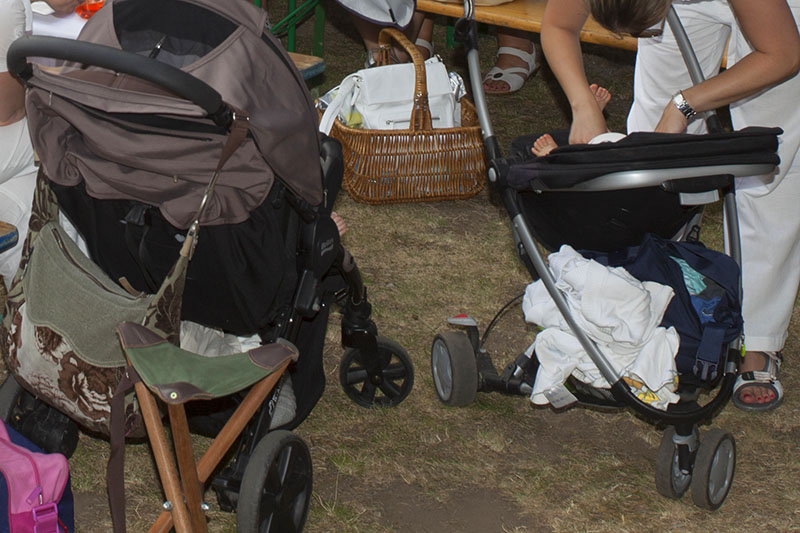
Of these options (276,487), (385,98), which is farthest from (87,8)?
(276,487)

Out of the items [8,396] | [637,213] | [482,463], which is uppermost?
[637,213]

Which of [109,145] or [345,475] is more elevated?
[109,145]

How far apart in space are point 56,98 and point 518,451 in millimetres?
1694

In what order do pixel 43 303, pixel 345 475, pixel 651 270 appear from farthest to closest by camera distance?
pixel 345 475 → pixel 651 270 → pixel 43 303

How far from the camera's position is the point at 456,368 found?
2.83 meters

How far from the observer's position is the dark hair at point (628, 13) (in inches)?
83.1

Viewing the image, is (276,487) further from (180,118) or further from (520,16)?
(520,16)

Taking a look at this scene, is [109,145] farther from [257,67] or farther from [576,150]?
[576,150]

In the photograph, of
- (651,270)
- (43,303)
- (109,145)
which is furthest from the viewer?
(651,270)

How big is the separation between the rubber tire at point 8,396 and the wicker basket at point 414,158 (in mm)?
1937

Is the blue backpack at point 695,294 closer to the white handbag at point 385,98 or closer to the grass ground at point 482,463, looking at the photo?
the grass ground at point 482,463

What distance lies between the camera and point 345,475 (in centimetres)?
269

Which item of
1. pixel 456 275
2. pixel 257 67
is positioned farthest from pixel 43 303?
pixel 456 275

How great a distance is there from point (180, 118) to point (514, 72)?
4.00m
